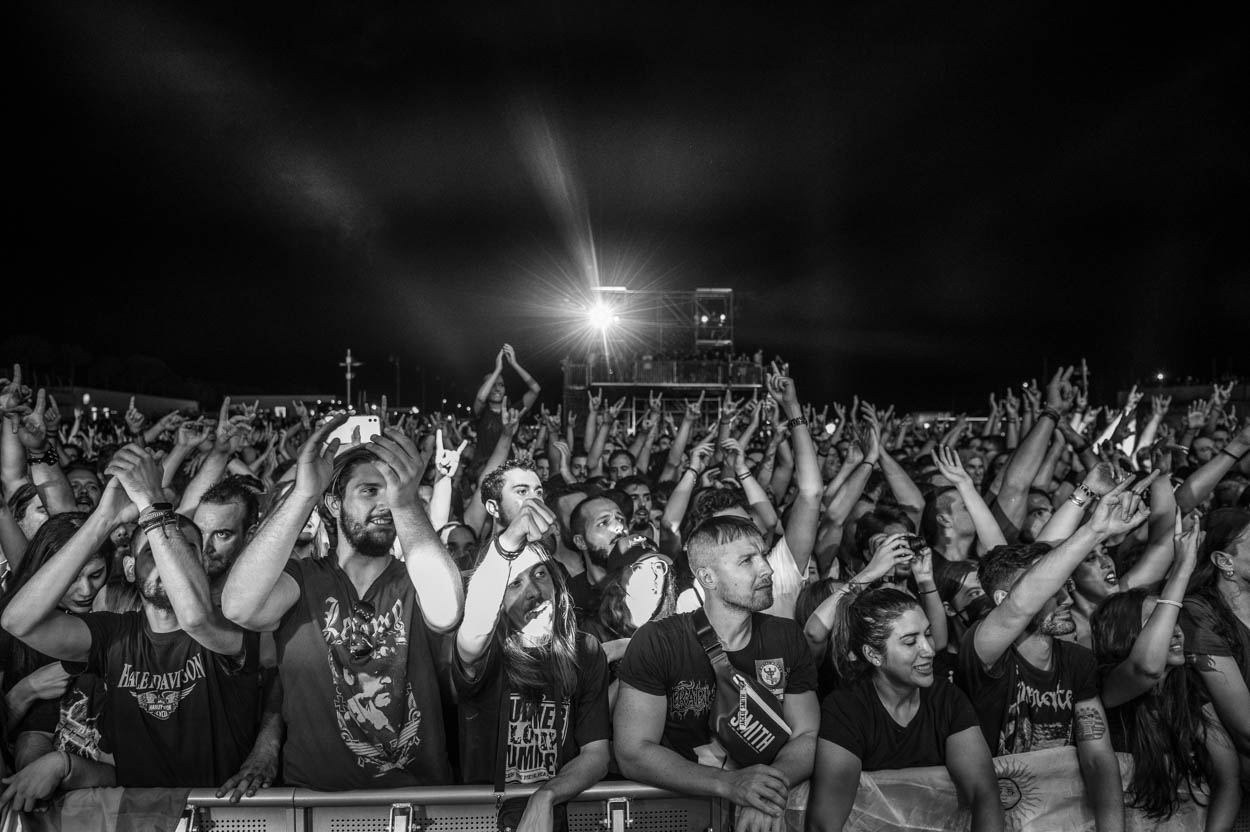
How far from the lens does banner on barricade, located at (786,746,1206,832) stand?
3094 millimetres

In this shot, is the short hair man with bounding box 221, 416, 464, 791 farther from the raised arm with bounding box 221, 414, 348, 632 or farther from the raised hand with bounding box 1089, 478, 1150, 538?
the raised hand with bounding box 1089, 478, 1150, 538

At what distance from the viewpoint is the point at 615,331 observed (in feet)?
131

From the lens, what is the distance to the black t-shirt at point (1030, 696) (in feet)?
11.4

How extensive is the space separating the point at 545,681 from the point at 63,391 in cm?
5364

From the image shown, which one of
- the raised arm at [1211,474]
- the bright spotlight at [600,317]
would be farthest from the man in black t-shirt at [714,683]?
the bright spotlight at [600,317]

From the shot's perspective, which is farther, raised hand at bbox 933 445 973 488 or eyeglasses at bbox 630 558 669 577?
raised hand at bbox 933 445 973 488

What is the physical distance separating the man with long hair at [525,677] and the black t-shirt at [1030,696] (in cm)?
149

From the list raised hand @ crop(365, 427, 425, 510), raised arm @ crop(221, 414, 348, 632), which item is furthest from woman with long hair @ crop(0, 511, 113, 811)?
raised hand @ crop(365, 427, 425, 510)

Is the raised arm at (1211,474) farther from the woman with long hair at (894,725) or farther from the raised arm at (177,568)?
the raised arm at (177,568)

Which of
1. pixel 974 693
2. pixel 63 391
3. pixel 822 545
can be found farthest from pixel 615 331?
pixel 974 693

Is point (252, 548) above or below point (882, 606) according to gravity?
above

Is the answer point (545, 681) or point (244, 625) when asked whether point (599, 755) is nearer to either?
point (545, 681)

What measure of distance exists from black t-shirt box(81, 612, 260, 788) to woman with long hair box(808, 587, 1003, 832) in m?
2.04

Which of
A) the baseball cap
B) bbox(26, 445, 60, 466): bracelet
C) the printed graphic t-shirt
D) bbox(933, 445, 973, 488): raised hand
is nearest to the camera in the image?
the printed graphic t-shirt
